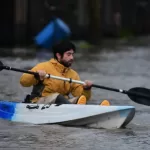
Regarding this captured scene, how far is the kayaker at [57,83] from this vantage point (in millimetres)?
10133

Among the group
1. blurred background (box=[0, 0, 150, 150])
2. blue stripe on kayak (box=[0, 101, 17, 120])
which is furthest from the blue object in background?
blue stripe on kayak (box=[0, 101, 17, 120])

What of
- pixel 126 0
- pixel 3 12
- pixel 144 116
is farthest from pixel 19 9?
pixel 144 116

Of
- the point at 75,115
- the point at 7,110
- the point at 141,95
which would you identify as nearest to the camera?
the point at 75,115

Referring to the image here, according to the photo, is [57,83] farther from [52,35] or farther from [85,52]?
[52,35]

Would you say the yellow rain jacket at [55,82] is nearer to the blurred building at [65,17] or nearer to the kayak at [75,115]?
the kayak at [75,115]

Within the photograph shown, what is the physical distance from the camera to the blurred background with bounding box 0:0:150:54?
1093 inches

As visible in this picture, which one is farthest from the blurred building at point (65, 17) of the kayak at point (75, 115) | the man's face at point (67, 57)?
the kayak at point (75, 115)

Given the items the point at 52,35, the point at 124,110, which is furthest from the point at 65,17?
the point at 124,110

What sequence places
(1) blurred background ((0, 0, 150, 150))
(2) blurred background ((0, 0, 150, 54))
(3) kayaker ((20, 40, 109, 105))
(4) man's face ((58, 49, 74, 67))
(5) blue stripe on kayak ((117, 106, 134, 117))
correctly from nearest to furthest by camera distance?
1. (1) blurred background ((0, 0, 150, 150))
2. (5) blue stripe on kayak ((117, 106, 134, 117))
3. (3) kayaker ((20, 40, 109, 105))
4. (4) man's face ((58, 49, 74, 67))
5. (2) blurred background ((0, 0, 150, 54))

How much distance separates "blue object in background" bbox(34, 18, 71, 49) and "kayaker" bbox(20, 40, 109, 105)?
14.7m

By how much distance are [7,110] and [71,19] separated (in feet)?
66.3

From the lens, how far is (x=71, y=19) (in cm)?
3053

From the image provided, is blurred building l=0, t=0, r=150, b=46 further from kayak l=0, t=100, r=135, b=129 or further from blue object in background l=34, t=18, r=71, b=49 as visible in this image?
kayak l=0, t=100, r=135, b=129

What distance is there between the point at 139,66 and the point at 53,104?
10.7m
